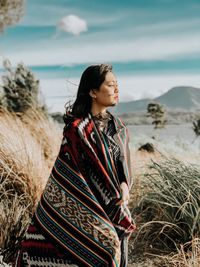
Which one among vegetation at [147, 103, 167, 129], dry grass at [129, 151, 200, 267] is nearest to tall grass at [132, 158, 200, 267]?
dry grass at [129, 151, 200, 267]

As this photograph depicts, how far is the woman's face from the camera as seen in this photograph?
296 cm

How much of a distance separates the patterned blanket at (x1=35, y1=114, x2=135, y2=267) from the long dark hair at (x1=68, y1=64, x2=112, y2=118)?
92 millimetres

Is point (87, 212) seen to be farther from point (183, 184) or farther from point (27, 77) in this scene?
point (27, 77)

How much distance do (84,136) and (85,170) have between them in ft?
0.63

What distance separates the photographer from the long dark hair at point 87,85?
2982 millimetres

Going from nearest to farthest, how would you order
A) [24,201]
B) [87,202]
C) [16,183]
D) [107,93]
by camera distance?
1. [87,202]
2. [107,93]
3. [24,201]
4. [16,183]

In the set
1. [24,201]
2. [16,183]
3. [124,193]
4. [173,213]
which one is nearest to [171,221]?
[173,213]

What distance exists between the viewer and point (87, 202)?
→ 9.30 feet

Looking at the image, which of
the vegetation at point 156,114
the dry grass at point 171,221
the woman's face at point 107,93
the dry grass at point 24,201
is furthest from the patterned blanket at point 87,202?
the vegetation at point 156,114

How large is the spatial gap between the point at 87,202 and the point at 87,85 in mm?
689

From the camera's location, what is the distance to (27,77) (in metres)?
22.1

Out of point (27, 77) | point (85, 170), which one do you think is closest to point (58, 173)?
point (85, 170)

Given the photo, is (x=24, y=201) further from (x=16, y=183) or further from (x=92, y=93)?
(x=92, y=93)

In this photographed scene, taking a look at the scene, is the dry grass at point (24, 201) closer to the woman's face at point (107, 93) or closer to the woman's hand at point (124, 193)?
the woman's hand at point (124, 193)
